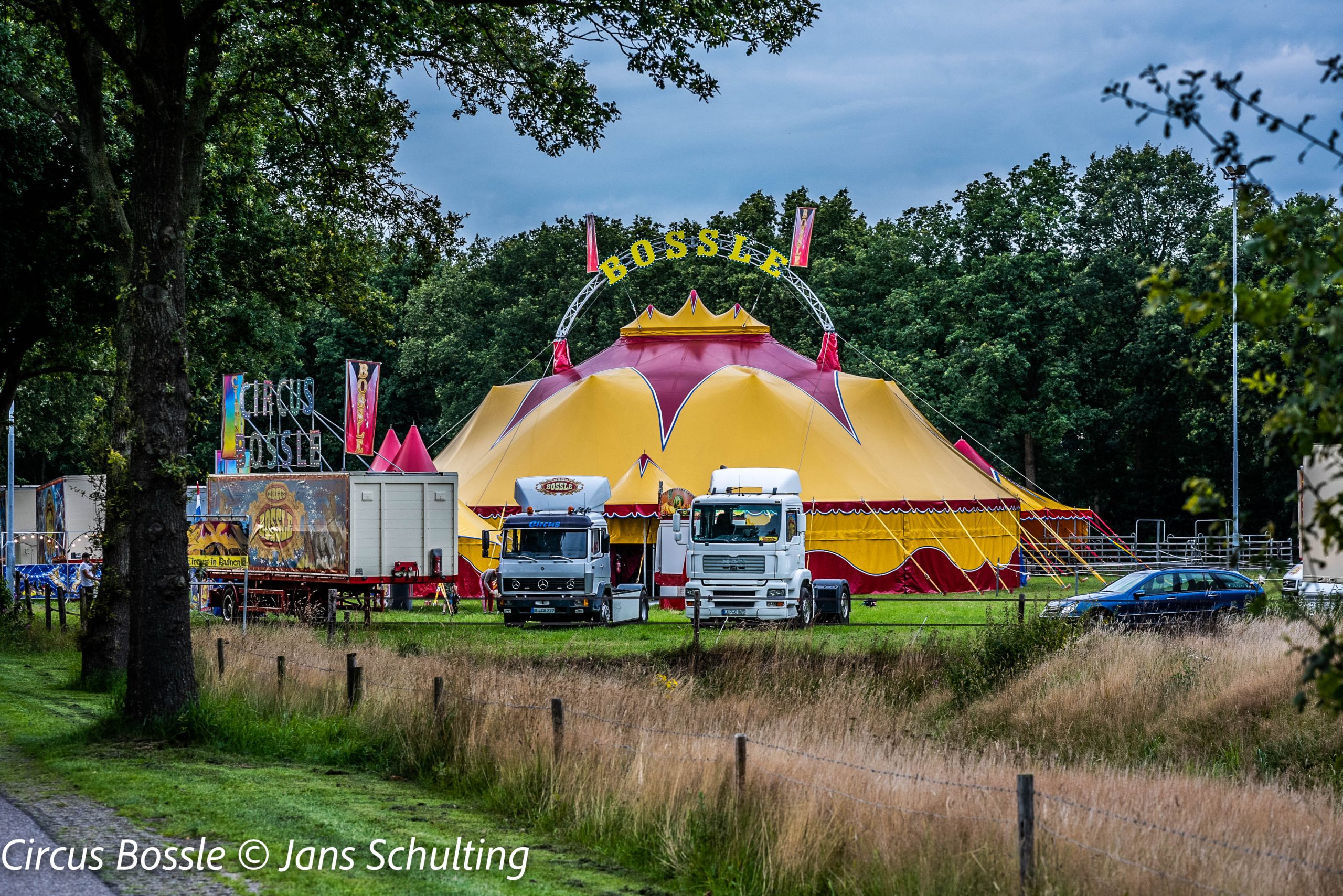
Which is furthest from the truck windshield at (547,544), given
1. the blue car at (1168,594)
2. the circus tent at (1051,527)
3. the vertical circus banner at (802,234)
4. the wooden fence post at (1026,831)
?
the wooden fence post at (1026,831)

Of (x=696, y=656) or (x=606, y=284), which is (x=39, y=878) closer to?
(x=696, y=656)

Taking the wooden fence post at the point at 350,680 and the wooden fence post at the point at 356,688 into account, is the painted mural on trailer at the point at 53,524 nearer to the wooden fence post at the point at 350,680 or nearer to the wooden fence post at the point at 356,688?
the wooden fence post at the point at 350,680

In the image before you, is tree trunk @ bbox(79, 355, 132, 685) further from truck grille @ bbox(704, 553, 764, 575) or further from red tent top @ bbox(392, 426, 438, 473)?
red tent top @ bbox(392, 426, 438, 473)

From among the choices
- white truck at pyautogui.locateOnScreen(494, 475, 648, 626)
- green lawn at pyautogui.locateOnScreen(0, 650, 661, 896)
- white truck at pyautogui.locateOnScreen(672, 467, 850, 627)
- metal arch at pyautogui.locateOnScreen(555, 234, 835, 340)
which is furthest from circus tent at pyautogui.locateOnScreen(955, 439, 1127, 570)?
green lawn at pyautogui.locateOnScreen(0, 650, 661, 896)

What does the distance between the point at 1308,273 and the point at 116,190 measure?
1656 centimetres

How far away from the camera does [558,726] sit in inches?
425

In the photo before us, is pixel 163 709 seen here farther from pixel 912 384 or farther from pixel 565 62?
pixel 912 384

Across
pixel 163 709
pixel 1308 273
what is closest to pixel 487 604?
pixel 163 709

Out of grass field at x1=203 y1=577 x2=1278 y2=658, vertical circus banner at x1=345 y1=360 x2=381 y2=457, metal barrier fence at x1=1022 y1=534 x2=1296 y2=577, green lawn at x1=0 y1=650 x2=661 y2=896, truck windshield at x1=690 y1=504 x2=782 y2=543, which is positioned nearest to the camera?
green lawn at x1=0 y1=650 x2=661 y2=896

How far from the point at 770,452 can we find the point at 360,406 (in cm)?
1129

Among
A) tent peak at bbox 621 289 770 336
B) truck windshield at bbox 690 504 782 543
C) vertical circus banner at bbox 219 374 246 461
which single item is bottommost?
truck windshield at bbox 690 504 782 543

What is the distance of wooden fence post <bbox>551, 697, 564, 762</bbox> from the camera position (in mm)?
10656

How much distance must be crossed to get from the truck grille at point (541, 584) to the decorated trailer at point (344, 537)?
1464 millimetres

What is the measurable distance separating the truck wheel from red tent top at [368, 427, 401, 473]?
11001 mm
